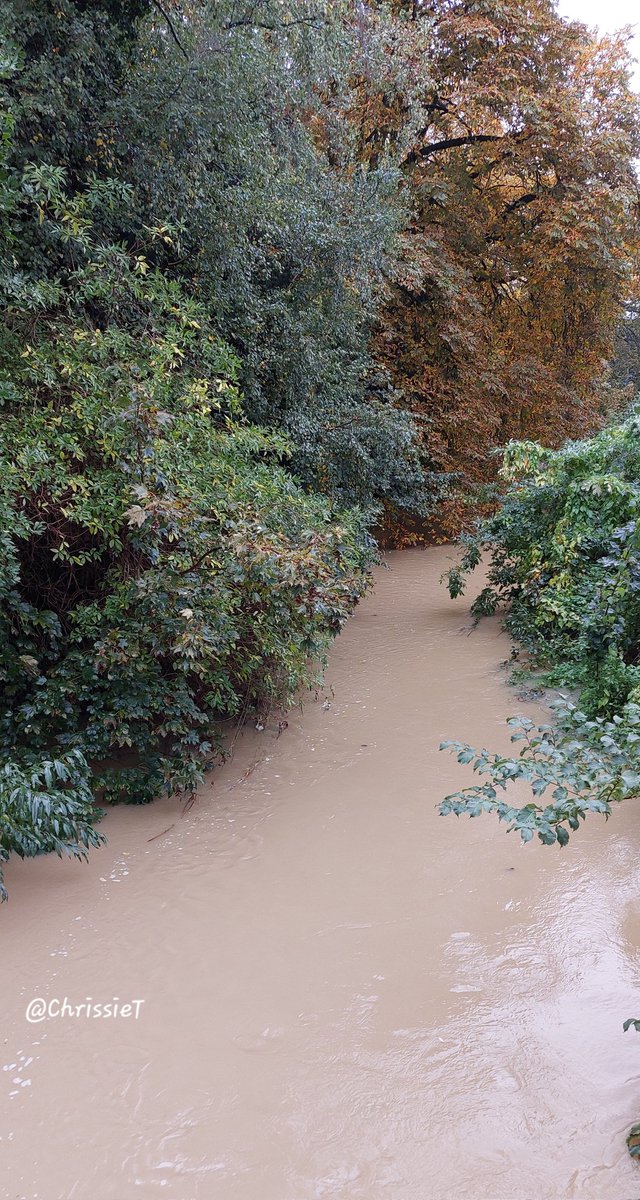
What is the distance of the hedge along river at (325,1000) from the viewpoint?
2.90m

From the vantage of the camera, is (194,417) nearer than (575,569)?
Yes

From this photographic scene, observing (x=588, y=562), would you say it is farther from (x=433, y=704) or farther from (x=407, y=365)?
(x=407, y=365)

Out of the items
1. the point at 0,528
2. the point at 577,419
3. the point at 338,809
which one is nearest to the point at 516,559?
the point at 338,809

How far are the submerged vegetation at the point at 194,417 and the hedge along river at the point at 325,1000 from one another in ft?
1.83

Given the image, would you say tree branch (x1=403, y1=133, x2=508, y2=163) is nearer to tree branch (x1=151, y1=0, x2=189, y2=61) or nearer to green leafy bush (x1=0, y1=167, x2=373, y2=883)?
tree branch (x1=151, y1=0, x2=189, y2=61)

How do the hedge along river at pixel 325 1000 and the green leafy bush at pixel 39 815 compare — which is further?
the green leafy bush at pixel 39 815

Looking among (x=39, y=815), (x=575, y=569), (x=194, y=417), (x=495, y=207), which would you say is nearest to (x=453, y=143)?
(x=495, y=207)

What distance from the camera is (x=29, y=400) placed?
5195mm

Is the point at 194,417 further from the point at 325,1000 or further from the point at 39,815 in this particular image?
the point at 325,1000

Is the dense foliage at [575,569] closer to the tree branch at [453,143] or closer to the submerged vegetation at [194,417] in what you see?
the submerged vegetation at [194,417]

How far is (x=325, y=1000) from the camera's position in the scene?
371cm

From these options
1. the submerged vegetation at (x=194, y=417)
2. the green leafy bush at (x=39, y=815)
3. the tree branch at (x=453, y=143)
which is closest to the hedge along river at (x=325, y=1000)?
the green leafy bush at (x=39, y=815)

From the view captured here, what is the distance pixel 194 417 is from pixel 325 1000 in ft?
11.5

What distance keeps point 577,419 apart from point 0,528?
13.8 metres
